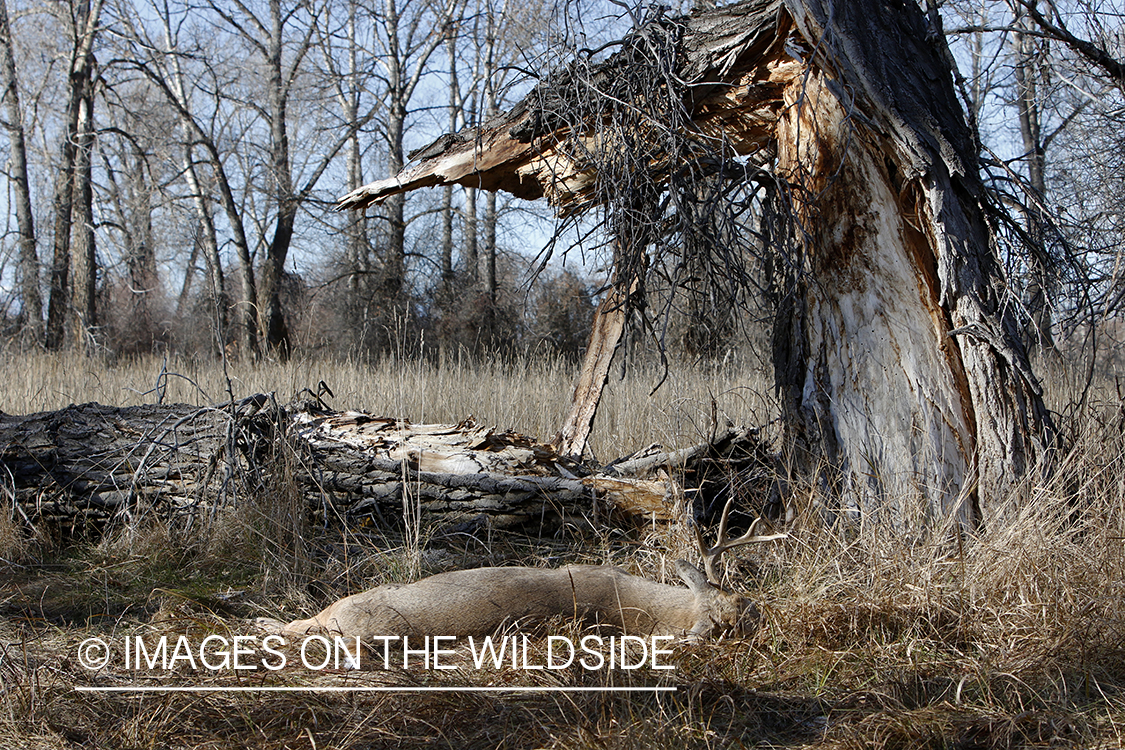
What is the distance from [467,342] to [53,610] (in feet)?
44.2

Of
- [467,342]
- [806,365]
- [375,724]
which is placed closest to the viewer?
[375,724]

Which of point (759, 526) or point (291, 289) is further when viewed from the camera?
point (291, 289)

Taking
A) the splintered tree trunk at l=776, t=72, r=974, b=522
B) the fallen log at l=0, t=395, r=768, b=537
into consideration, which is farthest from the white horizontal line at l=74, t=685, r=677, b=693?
the splintered tree trunk at l=776, t=72, r=974, b=522

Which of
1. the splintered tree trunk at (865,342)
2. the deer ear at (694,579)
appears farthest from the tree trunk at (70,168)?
the deer ear at (694,579)

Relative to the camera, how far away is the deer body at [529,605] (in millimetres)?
2770

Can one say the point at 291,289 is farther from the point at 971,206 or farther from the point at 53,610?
the point at 971,206

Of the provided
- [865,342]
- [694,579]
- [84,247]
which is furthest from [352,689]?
[84,247]

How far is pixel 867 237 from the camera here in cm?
377

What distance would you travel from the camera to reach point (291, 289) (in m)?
18.9

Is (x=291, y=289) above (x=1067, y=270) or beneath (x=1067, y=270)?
above

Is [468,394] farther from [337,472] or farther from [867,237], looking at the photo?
[867,237]

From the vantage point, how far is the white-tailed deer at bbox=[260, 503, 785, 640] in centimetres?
277

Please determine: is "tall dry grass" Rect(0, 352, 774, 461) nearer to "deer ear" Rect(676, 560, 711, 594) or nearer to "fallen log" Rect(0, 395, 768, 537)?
"fallen log" Rect(0, 395, 768, 537)

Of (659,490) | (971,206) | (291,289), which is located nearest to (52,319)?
(291,289)
